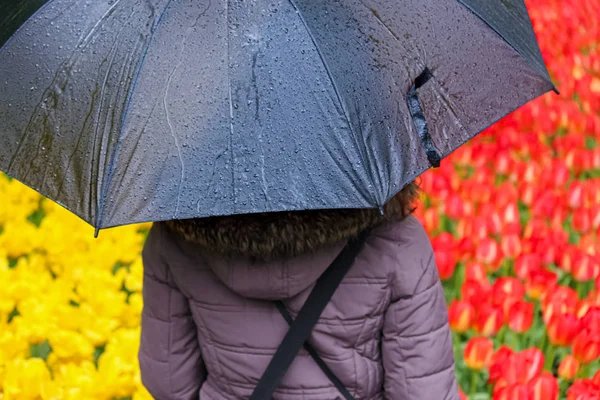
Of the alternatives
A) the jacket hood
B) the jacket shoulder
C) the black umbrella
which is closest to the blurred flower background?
the jacket shoulder

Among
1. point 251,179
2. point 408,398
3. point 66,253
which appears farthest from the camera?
point 66,253

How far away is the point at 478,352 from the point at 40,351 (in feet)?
4.81

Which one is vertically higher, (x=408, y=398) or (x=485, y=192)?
(x=408, y=398)

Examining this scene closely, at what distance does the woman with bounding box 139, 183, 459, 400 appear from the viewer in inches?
62.7

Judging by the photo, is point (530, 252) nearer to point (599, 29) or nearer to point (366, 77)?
point (366, 77)

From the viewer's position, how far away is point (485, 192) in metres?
3.41

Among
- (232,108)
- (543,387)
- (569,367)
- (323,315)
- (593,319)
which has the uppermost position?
(232,108)

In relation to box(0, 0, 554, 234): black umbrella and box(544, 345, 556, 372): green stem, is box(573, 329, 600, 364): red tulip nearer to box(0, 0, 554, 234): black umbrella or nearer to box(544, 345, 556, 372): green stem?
box(544, 345, 556, 372): green stem

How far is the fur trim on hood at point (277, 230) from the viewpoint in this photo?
151 cm

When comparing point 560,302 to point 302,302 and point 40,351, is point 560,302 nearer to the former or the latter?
point 302,302

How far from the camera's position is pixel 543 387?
2.24 meters

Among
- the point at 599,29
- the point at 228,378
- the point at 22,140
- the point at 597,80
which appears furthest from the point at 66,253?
the point at 599,29

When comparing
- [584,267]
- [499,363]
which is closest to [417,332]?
[499,363]

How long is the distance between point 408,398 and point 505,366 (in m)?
0.72
